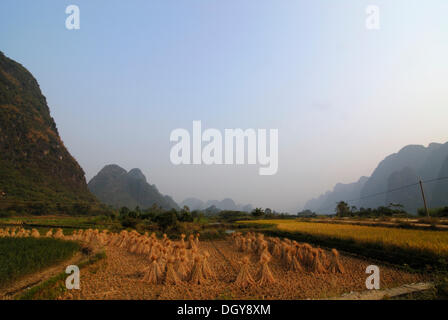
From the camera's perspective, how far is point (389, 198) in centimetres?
13838

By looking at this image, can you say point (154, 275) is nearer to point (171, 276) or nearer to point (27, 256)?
point (171, 276)

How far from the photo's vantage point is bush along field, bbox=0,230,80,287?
9.07m

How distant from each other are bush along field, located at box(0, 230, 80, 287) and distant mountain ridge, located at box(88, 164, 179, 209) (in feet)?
427

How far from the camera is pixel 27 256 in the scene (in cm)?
1082

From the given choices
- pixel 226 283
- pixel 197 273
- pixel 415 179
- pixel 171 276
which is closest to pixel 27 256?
pixel 171 276

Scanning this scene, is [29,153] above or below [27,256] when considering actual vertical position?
above

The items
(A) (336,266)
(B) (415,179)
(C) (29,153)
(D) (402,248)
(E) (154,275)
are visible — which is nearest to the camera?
(E) (154,275)

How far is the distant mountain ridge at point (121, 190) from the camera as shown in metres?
140

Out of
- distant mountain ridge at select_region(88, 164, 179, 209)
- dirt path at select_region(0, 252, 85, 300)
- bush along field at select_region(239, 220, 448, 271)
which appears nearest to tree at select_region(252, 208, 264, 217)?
bush along field at select_region(239, 220, 448, 271)

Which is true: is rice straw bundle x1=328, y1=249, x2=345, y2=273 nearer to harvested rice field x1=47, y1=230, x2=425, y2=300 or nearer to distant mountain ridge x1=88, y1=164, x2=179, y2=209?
harvested rice field x1=47, y1=230, x2=425, y2=300
